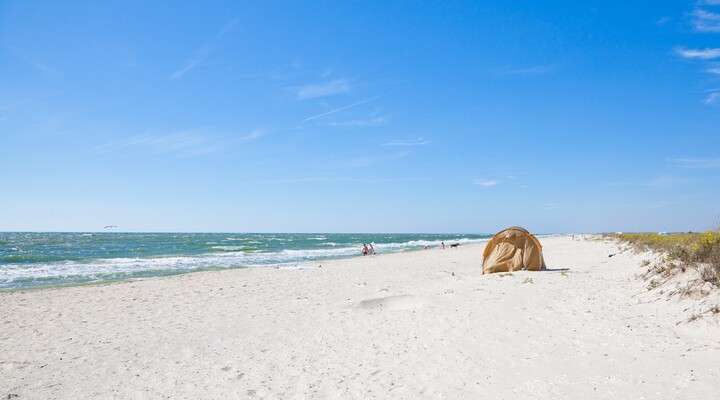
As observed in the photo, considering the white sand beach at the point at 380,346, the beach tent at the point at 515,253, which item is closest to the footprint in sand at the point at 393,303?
the white sand beach at the point at 380,346

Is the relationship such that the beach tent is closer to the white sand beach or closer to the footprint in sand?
the white sand beach

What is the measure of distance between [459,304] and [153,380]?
247 inches

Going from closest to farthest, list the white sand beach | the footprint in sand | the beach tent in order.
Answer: the white sand beach
the footprint in sand
the beach tent

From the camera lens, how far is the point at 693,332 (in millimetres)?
6492

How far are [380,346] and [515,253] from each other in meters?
10.0

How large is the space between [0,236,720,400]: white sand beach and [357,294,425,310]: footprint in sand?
0.07 m

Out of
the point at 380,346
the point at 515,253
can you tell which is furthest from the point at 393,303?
the point at 515,253

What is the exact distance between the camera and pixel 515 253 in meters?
16.0

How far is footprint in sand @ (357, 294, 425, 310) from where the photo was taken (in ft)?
34.4

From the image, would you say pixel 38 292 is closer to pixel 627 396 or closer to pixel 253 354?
pixel 253 354

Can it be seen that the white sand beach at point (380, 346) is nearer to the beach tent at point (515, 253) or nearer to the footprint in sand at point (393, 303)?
the footprint in sand at point (393, 303)

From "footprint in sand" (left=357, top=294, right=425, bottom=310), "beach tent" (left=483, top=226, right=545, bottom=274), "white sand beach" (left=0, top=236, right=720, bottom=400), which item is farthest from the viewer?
"beach tent" (left=483, top=226, right=545, bottom=274)

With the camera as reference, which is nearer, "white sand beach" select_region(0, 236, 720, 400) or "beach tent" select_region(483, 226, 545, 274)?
"white sand beach" select_region(0, 236, 720, 400)

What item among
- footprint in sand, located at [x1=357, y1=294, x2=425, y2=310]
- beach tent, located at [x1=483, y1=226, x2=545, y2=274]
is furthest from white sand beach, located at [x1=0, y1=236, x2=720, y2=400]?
beach tent, located at [x1=483, y1=226, x2=545, y2=274]
